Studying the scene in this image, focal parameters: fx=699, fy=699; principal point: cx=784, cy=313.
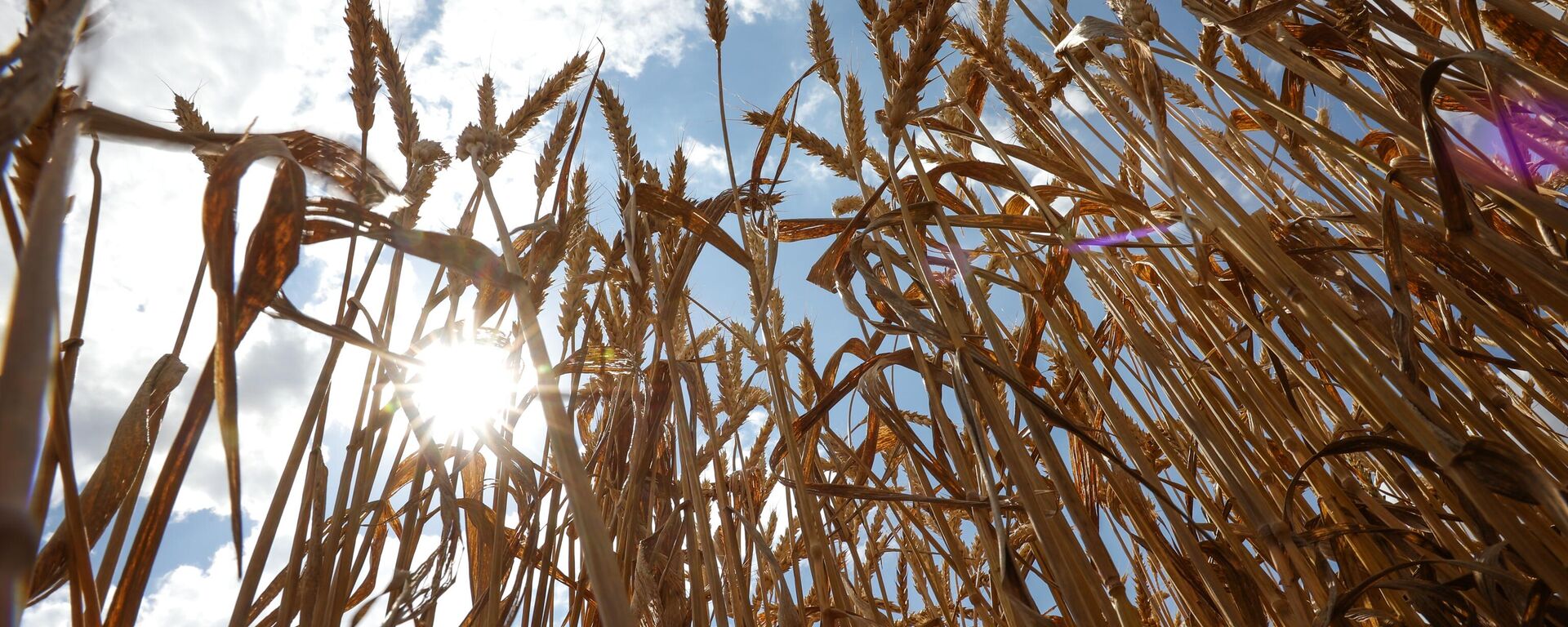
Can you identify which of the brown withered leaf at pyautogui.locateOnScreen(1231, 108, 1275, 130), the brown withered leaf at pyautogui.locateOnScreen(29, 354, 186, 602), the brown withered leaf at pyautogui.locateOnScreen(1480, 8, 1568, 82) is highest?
the brown withered leaf at pyautogui.locateOnScreen(1231, 108, 1275, 130)

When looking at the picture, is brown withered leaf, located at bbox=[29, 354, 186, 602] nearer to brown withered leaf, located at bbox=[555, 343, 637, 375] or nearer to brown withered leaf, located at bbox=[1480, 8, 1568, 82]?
brown withered leaf, located at bbox=[555, 343, 637, 375]

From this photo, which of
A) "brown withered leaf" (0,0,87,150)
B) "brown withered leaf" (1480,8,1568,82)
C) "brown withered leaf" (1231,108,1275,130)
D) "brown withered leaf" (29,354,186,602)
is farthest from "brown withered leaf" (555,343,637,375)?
"brown withered leaf" (1480,8,1568,82)

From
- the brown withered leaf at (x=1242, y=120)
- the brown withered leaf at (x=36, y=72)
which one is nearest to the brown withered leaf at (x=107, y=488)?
the brown withered leaf at (x=36, y=72)

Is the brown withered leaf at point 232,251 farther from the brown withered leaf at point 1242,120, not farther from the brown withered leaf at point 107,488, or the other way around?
the brown withered leaf at point 1242,120

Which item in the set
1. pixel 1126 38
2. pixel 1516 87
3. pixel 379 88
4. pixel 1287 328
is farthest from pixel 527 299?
pixel 1516 87

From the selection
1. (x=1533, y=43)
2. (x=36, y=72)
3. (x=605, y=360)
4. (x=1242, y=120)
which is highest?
(x=1242, y=120)

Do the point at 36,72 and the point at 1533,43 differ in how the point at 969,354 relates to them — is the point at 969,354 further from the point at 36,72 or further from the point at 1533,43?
the point at 1533,43

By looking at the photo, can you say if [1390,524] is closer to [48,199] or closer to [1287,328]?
[1287,328]

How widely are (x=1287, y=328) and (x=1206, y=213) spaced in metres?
0.35

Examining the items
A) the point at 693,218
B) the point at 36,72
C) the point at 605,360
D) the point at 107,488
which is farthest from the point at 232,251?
the point at 605,360

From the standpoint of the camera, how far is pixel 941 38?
38.8 inches

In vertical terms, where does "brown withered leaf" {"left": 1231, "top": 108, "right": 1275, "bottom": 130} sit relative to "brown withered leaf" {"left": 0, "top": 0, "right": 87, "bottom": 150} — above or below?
above

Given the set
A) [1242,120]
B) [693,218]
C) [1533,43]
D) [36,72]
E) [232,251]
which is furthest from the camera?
[1242,120]

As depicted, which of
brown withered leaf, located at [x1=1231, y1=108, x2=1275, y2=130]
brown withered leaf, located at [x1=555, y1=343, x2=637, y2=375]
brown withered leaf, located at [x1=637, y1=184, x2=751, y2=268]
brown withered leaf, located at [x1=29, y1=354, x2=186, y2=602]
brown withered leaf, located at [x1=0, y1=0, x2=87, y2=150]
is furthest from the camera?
brown withered leaf, located at [x1=1231, y1=108, x2=1275, y2=130]
